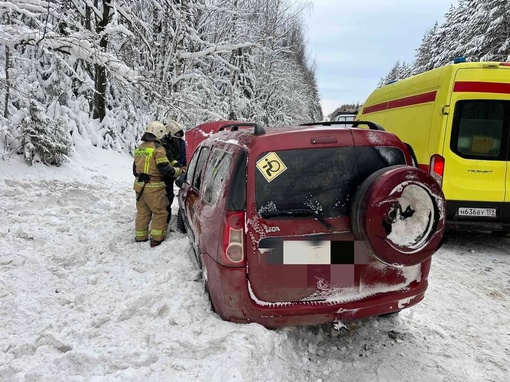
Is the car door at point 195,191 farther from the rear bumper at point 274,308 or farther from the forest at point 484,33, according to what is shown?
the forest at point 484,33

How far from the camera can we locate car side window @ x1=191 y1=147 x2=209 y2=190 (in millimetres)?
4285

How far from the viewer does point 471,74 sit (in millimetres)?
5723

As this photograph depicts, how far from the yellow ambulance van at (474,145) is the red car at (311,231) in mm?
3310

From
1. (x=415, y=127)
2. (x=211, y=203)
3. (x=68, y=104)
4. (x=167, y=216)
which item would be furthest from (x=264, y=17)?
(x=211, y=203)

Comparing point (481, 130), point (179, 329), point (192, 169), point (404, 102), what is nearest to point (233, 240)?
point (179, 329)

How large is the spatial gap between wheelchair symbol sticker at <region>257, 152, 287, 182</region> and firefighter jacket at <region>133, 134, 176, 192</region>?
2694 mm

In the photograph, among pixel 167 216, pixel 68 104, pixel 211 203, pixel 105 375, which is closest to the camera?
pixel 105 375

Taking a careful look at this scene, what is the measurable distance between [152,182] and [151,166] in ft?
0.74

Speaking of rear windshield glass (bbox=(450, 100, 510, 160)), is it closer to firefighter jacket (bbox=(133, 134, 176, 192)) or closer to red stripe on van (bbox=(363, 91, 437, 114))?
red stripe on van (bbox=(363, 91, 437, 114))

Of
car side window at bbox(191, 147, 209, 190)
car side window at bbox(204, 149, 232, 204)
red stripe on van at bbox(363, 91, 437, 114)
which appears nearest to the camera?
car side window at bbox(204, 149, 232, 204)

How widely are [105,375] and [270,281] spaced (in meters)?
1.24

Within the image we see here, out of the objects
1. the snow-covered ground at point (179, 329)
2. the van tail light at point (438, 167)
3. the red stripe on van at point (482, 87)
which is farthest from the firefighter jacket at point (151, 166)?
the red stripe on van at point (482, 87)

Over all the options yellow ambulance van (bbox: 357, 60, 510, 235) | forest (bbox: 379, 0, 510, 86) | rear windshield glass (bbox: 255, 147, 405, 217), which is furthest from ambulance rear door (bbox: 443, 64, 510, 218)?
forest (bbox: 379, 0, 510, 86)

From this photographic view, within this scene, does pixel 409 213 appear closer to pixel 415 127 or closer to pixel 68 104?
pixel 415 127
